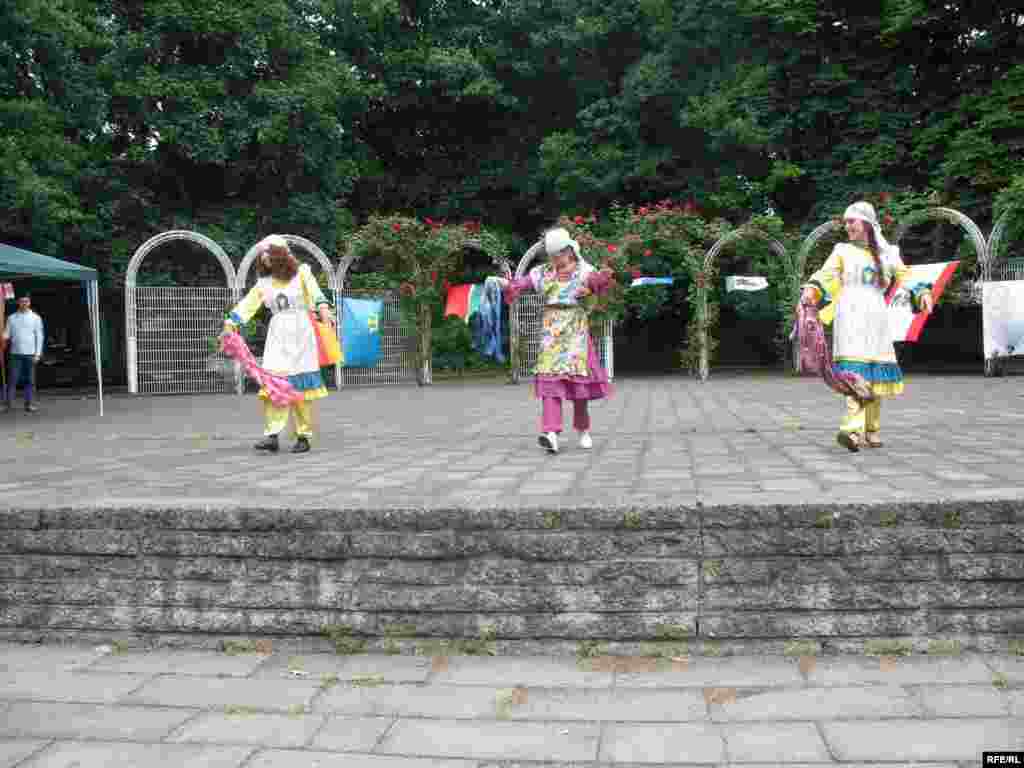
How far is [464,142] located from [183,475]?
28186 millimetres

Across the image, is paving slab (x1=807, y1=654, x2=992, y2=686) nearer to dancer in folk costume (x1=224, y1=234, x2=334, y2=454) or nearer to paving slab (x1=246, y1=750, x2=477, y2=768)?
paving slab (x1=246, y1=750, x2=477, y2=768)

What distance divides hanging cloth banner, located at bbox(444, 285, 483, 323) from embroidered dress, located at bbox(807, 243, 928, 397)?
1455 centimetres

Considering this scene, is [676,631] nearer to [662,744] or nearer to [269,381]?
[662,744]

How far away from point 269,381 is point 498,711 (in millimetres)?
5664

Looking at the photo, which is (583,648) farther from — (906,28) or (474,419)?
(906,28)

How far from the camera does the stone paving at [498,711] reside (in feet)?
9.07

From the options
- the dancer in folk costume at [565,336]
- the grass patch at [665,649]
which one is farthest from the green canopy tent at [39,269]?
the grass patch at [665,649]

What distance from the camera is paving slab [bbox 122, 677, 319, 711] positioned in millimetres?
3262

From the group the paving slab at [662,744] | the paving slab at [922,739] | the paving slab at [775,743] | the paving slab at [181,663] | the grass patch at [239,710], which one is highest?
the paving slab at [922,739]

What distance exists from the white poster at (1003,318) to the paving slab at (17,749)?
66.6 ft

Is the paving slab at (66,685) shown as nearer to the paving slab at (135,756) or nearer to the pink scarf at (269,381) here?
the paving slab at (135,756)

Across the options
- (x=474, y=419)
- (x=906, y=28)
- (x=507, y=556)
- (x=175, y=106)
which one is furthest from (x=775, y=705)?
(x=906, y=28)

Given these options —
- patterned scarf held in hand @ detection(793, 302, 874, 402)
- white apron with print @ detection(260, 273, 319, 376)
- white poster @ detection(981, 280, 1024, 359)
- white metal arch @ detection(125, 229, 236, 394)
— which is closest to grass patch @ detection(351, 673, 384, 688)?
patterned scarf held in hand @ detection(793, 302, 874, 402)

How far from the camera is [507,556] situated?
12.7 feet
